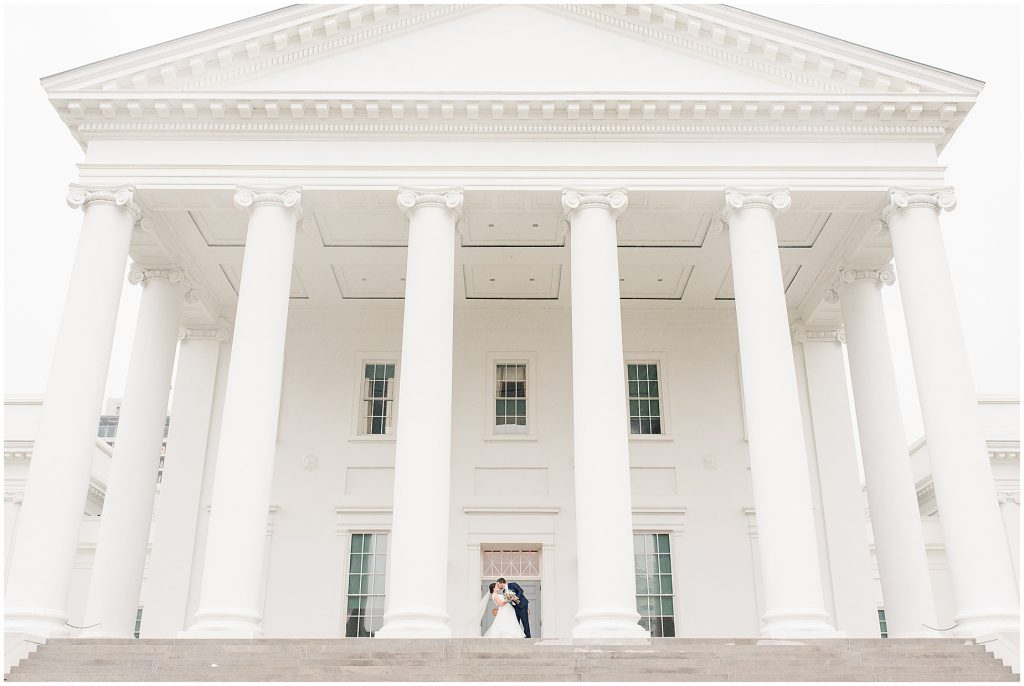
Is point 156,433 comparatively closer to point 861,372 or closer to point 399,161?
point 399,161

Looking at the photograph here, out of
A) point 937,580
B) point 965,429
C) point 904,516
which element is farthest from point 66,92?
point 937,580

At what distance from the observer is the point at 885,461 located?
832 inches

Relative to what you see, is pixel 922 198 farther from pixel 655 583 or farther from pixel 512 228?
pixel 655 583

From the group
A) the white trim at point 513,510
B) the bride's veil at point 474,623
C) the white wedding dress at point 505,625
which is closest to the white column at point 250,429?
the white wedding dress at point 505,625

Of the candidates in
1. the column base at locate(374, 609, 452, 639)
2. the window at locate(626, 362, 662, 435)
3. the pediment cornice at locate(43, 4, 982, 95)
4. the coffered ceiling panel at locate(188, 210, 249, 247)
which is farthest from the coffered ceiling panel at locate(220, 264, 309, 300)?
the column base at locate(374, 609, 452, 639)

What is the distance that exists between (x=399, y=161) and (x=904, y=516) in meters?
13.8

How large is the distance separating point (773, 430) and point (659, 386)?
338 inches

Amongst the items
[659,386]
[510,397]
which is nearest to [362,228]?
[510,397]

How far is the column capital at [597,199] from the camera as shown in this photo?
18.6 metres

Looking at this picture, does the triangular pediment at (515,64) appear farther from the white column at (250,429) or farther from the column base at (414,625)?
the column base at (414,625)

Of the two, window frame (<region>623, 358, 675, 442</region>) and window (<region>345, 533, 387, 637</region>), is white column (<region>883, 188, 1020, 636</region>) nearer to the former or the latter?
window frame (<region>623, 358, 675, 442</region>)

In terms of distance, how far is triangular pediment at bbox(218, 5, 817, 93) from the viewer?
19797mm

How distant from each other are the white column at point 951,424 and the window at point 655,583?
25.9 ft

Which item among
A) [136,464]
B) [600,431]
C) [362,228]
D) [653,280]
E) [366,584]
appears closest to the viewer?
[600,431]
